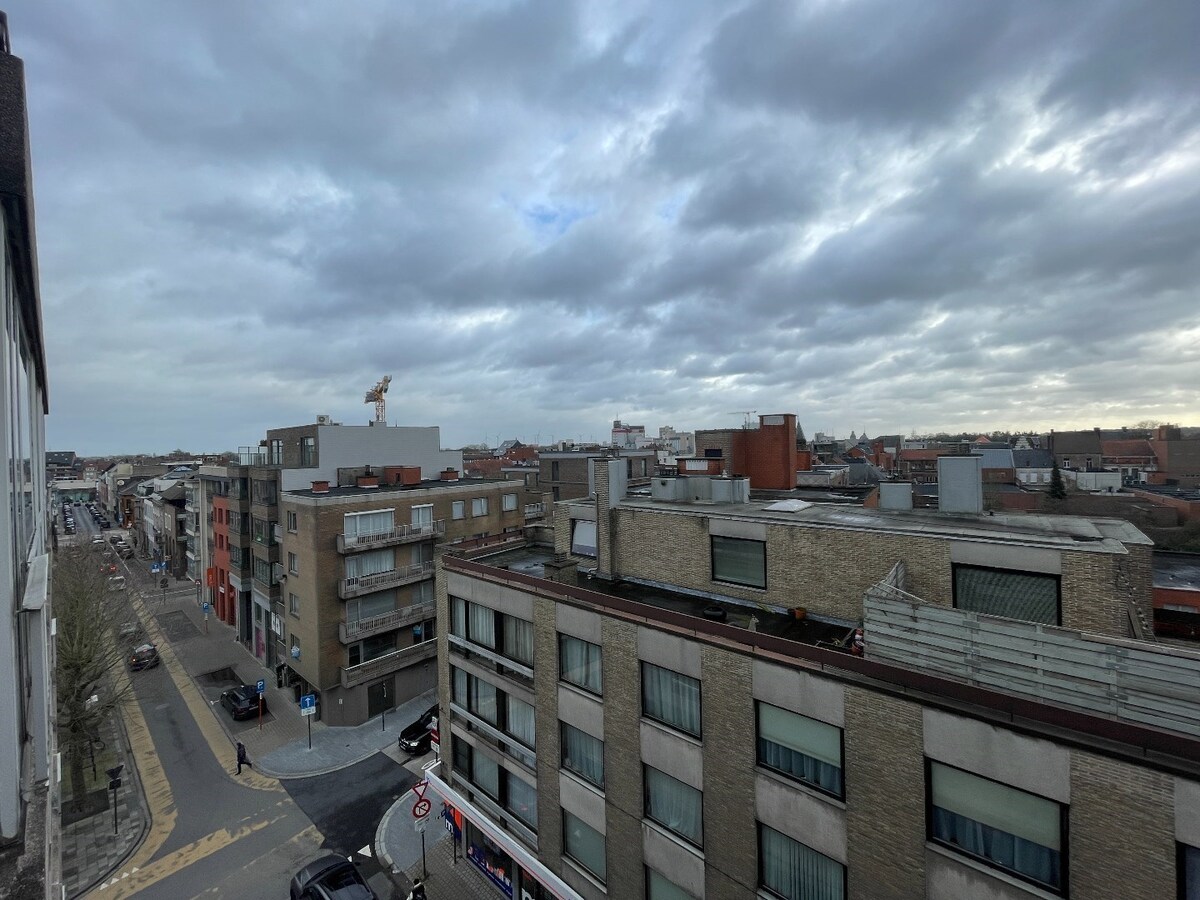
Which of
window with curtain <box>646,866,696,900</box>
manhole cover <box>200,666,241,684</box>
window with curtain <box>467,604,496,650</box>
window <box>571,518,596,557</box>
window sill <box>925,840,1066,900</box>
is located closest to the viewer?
window sill <box>925,840,1066,900</box>

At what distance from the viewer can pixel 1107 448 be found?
350 ft

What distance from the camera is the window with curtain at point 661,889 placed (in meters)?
15.5

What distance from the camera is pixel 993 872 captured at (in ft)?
33.7

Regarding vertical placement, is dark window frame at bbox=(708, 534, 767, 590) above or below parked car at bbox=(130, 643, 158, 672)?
above

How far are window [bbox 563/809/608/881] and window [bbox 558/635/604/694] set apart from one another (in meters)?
4.83

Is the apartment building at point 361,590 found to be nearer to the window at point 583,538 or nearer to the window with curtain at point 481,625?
the window at point 583,538

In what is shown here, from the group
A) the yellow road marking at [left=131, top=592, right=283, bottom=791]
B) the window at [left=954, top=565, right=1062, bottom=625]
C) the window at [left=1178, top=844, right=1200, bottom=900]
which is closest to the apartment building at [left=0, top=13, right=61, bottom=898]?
the window at [left=1178, top=844, right=1200, bottom=900]

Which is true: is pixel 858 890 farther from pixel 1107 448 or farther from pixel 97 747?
pixel 1107 448

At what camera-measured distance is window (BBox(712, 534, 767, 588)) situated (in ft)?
61.5

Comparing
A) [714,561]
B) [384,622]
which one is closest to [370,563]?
[384,622]

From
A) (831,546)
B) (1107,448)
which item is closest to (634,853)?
(831,546)

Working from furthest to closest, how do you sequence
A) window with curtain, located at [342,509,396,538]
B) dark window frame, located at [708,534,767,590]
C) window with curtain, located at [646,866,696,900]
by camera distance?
window with curtain, located at [342,509,396,538] → dark window frame, located at [708,534,767,590] → window with curtain, located at [646,866,696,900]

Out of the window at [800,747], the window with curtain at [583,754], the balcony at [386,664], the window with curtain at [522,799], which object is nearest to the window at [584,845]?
the window with curtain at [583,754]

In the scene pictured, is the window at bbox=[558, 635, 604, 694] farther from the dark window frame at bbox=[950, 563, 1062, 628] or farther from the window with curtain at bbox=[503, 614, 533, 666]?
the dark window frame at bbox=[950, 563, 1062, 628]
